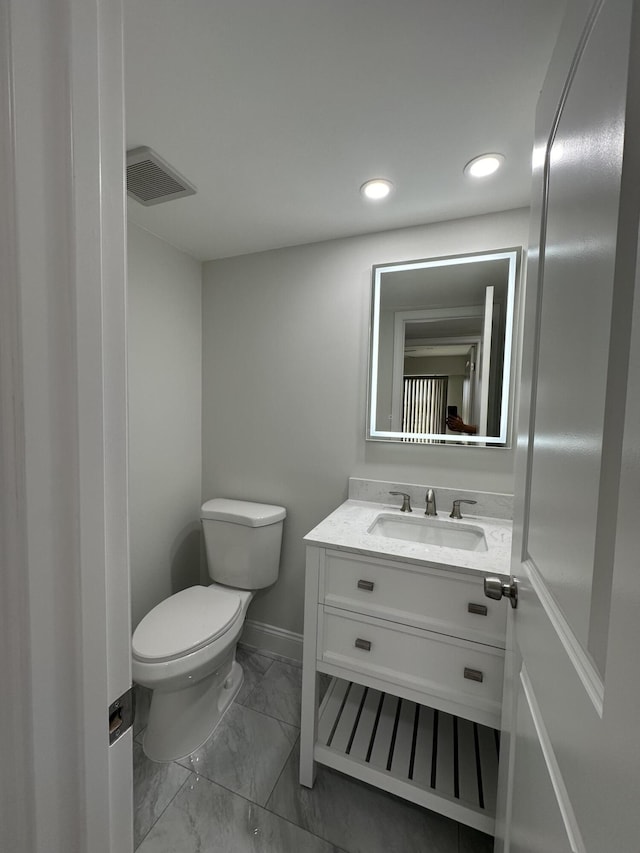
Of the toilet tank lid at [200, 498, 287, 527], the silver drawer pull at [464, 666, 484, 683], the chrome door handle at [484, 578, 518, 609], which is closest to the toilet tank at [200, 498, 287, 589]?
the toilet tank lid at [200, 498, 287, 527]

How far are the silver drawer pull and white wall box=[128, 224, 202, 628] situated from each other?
1413mm

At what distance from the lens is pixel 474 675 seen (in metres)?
1.02

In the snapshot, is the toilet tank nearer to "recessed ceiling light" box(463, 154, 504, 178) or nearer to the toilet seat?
the toilet seat

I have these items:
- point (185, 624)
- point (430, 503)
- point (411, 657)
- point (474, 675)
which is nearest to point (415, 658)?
point (411, 657)

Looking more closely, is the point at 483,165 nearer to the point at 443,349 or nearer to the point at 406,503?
the point at 443,349

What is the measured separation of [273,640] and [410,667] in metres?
1.05

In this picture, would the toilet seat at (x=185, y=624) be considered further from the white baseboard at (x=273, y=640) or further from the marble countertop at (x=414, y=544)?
the marble countertop at (x=414, y=544)

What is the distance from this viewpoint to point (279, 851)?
1047mm

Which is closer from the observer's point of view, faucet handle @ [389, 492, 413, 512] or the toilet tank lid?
faucet handle @ [389, 492, 413, 512]

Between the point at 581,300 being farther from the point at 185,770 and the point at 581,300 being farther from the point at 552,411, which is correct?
the point at 185,770

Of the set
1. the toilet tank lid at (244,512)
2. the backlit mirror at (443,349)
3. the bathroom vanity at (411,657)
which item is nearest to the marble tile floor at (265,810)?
the bathroom vanity at (411,657)

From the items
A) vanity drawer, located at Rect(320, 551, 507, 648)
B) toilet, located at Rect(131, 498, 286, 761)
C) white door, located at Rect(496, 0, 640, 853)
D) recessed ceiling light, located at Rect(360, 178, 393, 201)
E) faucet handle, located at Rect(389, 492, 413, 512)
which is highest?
recessed ceiling light, located at Rect(360, 178, 393, 201)

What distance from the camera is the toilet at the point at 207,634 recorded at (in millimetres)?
1249

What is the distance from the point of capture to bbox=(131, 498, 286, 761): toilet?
1.25 meters
